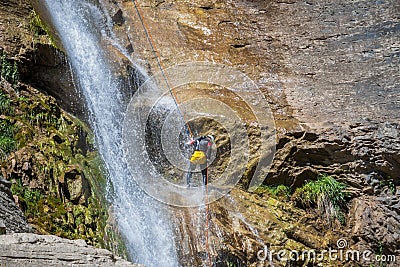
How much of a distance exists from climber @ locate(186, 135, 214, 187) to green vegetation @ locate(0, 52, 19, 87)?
2.94 m

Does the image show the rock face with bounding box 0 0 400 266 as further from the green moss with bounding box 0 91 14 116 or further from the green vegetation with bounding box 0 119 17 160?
the green vegetation with bounding box 0 119 17 160

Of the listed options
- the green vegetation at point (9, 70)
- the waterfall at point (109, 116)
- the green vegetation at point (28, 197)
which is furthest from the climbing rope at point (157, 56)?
the green vegetation at point (28, 197)

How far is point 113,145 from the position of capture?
8.71m

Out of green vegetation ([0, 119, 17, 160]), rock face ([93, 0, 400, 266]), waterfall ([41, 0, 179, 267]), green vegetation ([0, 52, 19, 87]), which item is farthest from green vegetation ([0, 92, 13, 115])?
rock face ([93, 0, 400, 266])

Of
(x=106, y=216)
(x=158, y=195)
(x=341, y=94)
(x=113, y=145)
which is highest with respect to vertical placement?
(x=341, y=94)

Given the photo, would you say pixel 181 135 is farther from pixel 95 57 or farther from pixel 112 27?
pixel 112 27

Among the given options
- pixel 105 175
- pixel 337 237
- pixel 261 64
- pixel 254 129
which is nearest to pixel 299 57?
pixel 261 64

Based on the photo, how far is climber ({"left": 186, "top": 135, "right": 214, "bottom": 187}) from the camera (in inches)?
314

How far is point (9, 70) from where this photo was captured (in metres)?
7.71

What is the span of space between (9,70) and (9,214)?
11.7ft

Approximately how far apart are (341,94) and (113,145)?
13.8 ft

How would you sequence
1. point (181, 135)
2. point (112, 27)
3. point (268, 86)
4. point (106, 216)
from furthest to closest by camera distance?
point (112, 27) → point (268, 86) → point (181, 135) → point (106, 216)

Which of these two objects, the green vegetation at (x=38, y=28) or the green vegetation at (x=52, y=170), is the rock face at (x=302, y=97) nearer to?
the green vegetation at (x=38, y=28)

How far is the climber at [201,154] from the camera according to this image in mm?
7977
